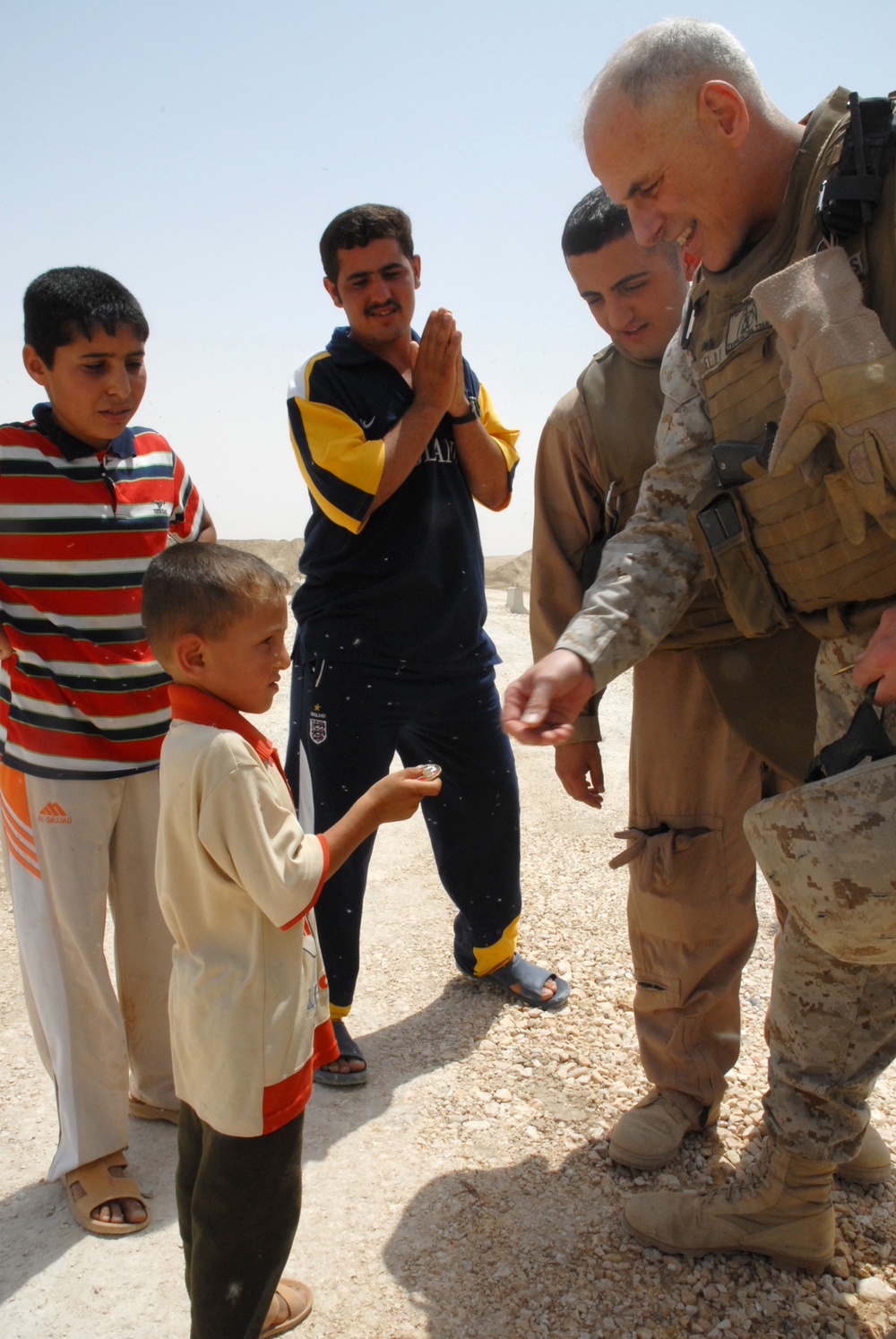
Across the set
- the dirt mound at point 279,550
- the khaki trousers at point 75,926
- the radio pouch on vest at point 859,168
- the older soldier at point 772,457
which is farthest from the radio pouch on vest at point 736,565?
the dirt mound at point 279,550

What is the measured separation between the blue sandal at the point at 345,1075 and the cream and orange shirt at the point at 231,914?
1.23 meters

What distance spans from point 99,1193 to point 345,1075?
73 centimetres

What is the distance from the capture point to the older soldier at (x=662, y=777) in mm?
2453

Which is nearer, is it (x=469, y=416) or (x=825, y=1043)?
(x=825, y=1043)

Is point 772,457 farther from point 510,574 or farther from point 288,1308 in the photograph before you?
point 510,574

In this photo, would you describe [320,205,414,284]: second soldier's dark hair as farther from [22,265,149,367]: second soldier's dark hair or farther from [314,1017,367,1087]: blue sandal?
[314,1017,367,1087]: blue sandal

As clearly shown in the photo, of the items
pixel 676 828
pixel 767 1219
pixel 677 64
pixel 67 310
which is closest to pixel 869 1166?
pixel 767 1219

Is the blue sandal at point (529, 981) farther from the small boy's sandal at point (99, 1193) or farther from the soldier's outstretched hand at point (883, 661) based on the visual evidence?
the soldier's outstretched hand at point (883, 661)

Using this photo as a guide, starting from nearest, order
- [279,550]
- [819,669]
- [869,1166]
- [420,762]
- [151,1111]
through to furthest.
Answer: [819,669]
[869,1166]
[151,1111]
[420,762]
[279,550]

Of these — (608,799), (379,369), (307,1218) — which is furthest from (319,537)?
(608,799)

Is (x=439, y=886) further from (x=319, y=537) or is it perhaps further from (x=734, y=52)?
(x=734, y=52)

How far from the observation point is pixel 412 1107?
2799mm

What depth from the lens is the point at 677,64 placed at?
184cm

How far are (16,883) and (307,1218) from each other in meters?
1.07
